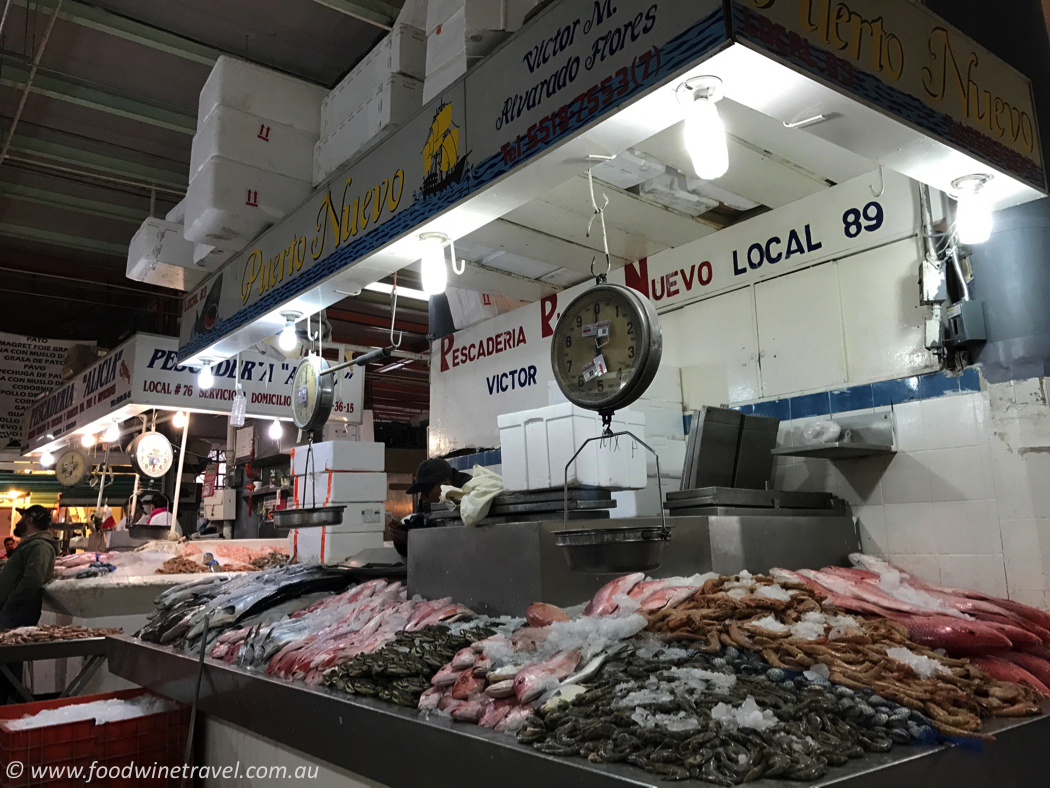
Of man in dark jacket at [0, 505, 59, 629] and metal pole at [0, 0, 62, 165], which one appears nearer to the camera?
metal pole at [0, 0, 62, 165]

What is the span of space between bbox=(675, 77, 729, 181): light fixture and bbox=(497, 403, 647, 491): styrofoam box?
1.90m

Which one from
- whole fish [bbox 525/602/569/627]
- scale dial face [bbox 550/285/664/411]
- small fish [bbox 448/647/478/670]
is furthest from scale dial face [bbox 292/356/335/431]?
small fish [bbox 448/647/478/670]

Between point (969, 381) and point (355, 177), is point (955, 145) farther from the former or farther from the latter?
point (355, 177)

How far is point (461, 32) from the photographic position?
3654mm

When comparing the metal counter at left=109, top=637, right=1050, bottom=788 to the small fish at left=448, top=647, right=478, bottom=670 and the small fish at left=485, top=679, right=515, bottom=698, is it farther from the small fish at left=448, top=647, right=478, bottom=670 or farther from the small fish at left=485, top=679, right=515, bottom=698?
the small fish at left=448, top=647, right=478, bottom=670

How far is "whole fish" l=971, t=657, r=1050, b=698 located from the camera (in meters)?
2.49

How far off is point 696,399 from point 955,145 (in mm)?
2657

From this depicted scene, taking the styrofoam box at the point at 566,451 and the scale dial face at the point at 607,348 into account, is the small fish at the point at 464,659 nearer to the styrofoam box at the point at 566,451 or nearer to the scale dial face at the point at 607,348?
the scale dial face at the point at 607,348

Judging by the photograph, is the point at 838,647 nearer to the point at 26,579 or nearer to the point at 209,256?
the point at 209,256

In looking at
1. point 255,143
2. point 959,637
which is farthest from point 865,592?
point 255,143

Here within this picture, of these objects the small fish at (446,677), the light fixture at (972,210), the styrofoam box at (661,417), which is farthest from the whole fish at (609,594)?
the light fixture at (972,210)

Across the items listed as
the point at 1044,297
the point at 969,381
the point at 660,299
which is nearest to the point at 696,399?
the point at 660,299

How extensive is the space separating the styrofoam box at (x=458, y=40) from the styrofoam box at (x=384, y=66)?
0.45 m

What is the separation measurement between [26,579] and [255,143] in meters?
4.45
